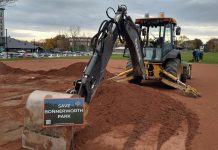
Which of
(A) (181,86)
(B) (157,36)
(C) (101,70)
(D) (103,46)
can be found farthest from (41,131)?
(B) (157,36)

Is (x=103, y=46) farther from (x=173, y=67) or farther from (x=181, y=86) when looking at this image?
(x=173, y=67)

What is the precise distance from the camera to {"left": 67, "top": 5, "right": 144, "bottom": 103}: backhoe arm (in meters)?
6.89

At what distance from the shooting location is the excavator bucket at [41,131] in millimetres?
6129

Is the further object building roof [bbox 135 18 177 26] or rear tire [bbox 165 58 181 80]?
building roof [bbox 135 18 177 26]

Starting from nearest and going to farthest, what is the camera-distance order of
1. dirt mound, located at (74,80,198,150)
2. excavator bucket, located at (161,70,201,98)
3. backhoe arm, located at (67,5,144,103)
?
backhoe arm, located at (67,5,144,103), dirt mound, located at (74,80,198,150), excavator bucket, located at (161,70,201,98)

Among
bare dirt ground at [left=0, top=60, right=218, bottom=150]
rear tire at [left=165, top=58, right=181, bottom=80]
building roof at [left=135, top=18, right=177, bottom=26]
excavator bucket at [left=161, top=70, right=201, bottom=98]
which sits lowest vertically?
bare dirt ground at [left=0, top=60, right=218, bottom=150]

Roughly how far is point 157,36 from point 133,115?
22.6ft

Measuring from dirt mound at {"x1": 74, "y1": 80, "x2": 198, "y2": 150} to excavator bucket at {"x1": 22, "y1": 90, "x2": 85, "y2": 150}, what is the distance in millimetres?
588

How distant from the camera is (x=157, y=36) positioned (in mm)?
15000

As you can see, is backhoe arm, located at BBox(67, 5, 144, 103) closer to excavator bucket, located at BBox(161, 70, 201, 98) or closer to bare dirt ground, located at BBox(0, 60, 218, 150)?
bare dirt ground, located at BBox(0, 60, 218, 150)

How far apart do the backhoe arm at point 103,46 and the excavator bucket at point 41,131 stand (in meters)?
0.69

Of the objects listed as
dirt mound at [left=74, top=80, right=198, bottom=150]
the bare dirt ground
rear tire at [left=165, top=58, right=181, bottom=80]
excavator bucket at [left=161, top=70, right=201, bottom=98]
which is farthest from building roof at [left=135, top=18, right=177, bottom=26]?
dirt mound at [left=74, top=80, right=198, bottom=150]

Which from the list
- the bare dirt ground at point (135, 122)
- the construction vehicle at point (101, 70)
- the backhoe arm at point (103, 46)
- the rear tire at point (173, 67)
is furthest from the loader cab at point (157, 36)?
the backhoe arm at point (103, 46)

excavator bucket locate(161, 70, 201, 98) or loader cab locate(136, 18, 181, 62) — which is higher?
loader cab locate(136, 18, 181, 62)
